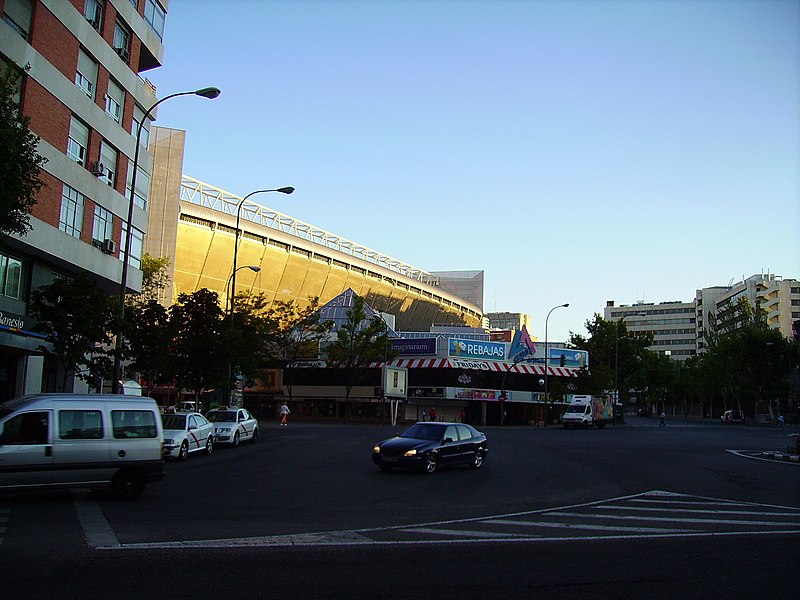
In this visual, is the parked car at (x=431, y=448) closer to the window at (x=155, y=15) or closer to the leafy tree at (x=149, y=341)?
the leafy tree at (x=149, y=341)

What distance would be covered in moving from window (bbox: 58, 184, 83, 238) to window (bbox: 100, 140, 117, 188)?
2.46 m

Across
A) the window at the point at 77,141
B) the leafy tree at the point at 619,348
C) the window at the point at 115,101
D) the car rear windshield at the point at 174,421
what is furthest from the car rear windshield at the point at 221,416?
the leafy tree at the point at 619,348

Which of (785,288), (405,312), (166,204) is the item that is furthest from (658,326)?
(166,204)

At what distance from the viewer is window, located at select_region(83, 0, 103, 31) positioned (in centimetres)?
2844

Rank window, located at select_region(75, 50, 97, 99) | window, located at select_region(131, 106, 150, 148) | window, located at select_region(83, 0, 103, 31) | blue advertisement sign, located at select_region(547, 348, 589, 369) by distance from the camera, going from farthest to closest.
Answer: blue advertisement sign, located at select_region(547, 348, 589, 369)
window, located at select_region(131, 106, 150, 148)
window, located at select_region(83, 0, 103, 31)
window, located at select_region(75, 50, 97, 99)

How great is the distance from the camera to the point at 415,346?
222 feet

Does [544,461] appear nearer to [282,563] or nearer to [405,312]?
[282,563]

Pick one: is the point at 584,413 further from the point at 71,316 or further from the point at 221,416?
the point at 71,316

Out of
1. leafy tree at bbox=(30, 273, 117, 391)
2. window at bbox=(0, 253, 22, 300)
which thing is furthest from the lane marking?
window at bbox=(0, 253, 22, 300)

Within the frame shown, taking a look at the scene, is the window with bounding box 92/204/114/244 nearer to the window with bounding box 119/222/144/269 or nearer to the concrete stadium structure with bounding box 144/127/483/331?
the window with bounding box 119/222/144/269

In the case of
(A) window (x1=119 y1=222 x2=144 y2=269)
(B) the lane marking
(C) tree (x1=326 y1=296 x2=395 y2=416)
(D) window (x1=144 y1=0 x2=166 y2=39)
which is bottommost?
(B) the lane marking

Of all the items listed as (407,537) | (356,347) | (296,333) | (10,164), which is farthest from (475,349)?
(407,537)

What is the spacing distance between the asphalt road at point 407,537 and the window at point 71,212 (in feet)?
40.5

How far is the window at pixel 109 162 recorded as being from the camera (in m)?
30.2
